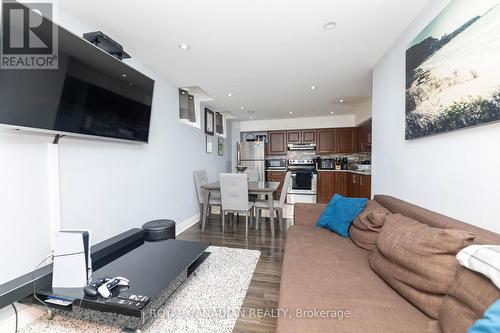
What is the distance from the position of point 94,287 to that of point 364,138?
5.20 metres

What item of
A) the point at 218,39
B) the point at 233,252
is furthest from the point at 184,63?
the point at 233,252

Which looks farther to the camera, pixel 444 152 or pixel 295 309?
pixel 444 152

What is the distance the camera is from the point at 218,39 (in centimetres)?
208

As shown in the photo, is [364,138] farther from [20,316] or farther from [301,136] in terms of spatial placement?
[20,316]

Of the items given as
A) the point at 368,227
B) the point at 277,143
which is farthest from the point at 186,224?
the point at 277,143

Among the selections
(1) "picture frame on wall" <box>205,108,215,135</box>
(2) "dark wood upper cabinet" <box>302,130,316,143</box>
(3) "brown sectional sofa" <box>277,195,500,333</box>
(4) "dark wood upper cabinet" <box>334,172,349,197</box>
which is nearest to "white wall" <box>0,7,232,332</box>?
(1) "picture frame on wall" <box>205,108,215,135</box>

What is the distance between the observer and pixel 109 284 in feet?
4.40

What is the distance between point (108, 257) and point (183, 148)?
84.8 inches

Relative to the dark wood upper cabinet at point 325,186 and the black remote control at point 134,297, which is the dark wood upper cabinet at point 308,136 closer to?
the dark wood upper cabinet at point 325,186

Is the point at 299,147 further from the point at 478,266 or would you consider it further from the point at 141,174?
the point at 478,266

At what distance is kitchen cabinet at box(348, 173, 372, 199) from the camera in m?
3.86

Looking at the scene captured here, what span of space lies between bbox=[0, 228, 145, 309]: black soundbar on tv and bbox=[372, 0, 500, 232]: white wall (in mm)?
2607

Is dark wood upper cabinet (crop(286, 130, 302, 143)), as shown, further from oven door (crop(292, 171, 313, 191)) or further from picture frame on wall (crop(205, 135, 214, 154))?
picture frame on wall (crop(205, 135, 214, 154))

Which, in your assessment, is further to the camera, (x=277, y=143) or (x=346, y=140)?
(x=277, y=143)
